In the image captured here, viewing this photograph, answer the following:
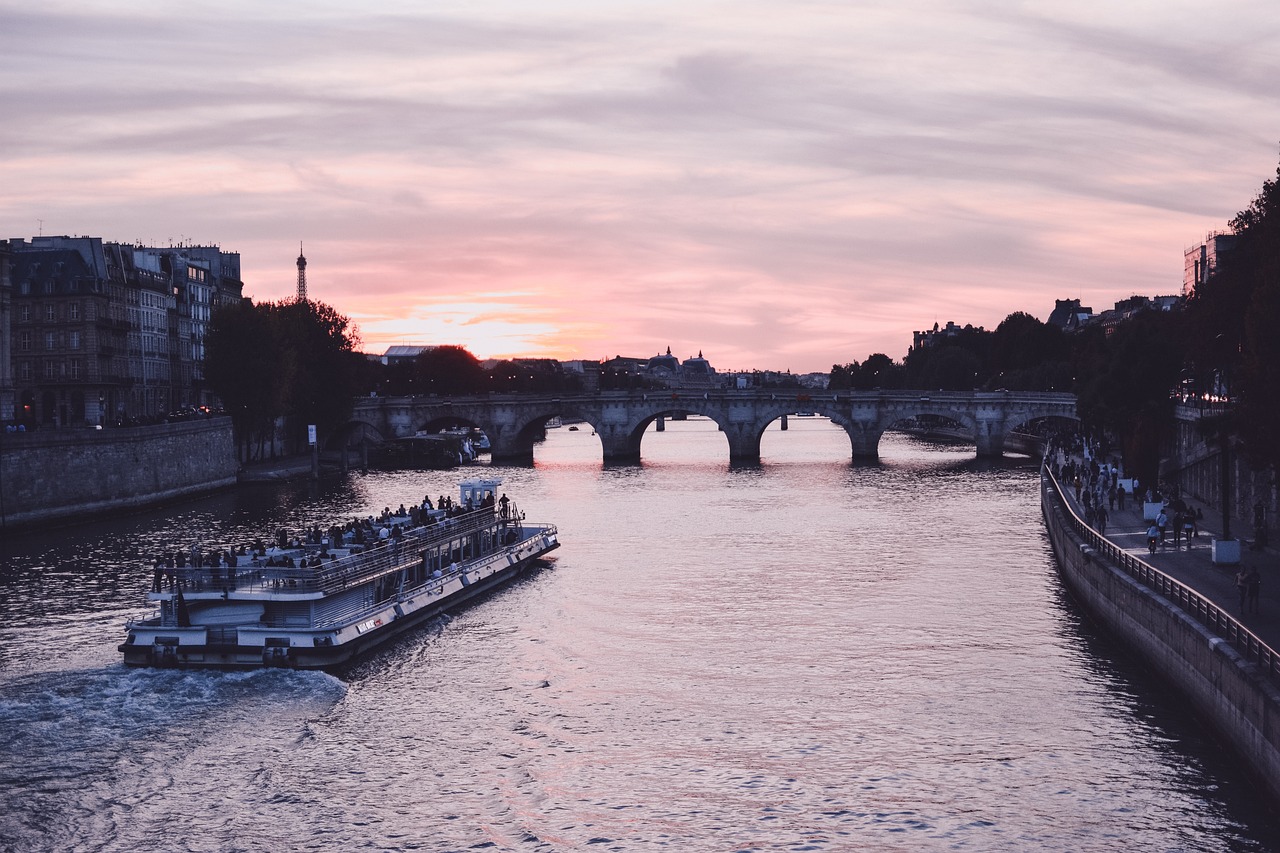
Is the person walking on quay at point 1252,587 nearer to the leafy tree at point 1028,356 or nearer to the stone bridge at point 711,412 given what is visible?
the stone bridge at point 711,412

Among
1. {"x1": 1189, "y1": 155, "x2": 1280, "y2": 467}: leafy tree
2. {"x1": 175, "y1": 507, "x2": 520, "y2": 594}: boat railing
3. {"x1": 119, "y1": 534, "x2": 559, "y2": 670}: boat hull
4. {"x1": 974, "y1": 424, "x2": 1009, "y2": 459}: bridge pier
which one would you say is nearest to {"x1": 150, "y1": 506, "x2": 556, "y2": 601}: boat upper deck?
{"x1": 175, "y1": 507, "x2": 520, "y2": 594}: boat railing

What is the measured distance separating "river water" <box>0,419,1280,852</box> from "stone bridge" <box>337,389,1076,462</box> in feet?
212

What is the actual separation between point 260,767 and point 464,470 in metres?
83.4

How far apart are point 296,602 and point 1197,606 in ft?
68.6

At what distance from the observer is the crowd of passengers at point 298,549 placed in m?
37.3

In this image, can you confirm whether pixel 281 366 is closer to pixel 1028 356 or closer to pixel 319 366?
pixel 319 366

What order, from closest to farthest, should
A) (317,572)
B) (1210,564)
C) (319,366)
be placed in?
(317,572) < (1210,564) < (319,366)

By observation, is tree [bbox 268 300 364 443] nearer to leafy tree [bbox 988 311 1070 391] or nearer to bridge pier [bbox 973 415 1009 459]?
A: bridge pier [bbox 973 415 1009 459]

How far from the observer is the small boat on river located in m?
35.8

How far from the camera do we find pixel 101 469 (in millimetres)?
71750

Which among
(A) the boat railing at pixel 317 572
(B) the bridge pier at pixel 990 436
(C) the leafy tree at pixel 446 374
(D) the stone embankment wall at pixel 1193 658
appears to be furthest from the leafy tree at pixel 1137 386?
(C) the leafy tree at pixel 446 374

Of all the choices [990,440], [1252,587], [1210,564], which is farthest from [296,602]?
[990,440]

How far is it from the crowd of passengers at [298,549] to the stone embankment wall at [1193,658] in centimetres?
2014

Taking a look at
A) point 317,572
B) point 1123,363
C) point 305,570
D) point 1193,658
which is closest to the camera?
point 1193,658
